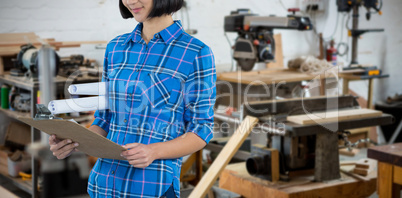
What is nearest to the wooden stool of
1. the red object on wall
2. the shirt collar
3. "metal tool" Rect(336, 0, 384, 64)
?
the shirt collar

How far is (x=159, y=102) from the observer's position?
1308 millimetres

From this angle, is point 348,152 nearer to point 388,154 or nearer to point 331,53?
point 331,53

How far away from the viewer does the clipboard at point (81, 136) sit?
1081 millimetres

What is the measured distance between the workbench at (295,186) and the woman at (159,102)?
4.23ft

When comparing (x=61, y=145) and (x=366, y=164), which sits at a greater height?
(x=61, y=145)

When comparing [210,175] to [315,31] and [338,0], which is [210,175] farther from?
[315,31]

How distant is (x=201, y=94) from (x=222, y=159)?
109 centimetres

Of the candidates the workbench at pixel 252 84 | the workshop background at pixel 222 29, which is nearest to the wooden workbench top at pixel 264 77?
the workbench at pixel 252 84

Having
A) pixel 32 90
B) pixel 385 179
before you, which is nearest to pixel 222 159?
pixel 385 179

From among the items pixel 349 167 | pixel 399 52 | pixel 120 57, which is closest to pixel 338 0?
pixel 399 52

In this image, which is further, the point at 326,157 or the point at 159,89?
the point at 326,157

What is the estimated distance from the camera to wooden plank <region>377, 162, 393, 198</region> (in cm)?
217

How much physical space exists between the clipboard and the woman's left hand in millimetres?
19

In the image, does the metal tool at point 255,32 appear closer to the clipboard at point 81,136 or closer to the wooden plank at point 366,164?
the wooden plank at point 366,164
